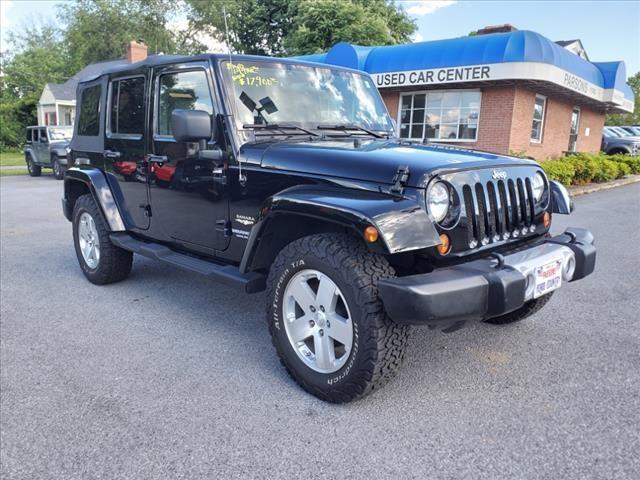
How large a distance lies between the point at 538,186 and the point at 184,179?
2.49 m

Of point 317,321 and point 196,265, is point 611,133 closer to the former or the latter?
point 196,265

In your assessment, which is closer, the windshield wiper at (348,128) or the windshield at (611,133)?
the windshield wiper at (348,128)

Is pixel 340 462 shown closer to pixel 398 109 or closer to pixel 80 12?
pixel 398 109

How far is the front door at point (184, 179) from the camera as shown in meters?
3.60

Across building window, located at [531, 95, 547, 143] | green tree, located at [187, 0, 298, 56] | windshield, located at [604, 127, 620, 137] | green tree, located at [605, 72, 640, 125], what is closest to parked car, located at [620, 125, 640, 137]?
windshield, located at [604, 127, 620, 137]

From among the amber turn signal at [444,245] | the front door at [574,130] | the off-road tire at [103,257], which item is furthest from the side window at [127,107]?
the front door at [574,130]

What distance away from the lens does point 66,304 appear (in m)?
4.53

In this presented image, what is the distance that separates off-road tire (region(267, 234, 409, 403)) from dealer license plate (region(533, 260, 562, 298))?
74 centimetres

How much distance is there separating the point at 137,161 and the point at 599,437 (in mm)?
3808

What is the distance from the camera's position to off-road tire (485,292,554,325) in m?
3.66

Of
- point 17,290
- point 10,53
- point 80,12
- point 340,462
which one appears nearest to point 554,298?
point 340,462

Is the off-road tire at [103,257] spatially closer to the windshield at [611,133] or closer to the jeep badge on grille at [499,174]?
the jeep badge on grille at [499,174]

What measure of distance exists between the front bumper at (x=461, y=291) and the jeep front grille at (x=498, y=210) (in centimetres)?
21

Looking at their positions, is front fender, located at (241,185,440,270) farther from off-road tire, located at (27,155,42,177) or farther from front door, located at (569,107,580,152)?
front door, located at (569,107,580,152)
